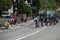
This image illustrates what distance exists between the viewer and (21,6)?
4956 cm

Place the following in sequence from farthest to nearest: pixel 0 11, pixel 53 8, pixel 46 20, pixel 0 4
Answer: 1. pixel 53 8
2. pixel 0 11
3. pixel 0 4
4. pixel 46 20

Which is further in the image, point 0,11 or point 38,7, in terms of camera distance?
point 38,7

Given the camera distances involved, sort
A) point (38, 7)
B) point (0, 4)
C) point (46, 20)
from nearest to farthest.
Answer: point (46, 20), point (0, 4), point (38, 7)

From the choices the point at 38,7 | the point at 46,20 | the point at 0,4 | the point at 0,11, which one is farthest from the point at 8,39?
the point at 38,7

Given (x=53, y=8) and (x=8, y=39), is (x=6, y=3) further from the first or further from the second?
(x=53, y=8)

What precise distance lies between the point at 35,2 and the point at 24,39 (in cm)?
4790

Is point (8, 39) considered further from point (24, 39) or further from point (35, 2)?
point (35, 2)

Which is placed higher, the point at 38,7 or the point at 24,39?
the point at 24,39

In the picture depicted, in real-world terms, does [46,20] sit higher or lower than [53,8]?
higher

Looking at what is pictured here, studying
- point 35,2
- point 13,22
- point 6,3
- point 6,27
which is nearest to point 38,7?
point 35,2

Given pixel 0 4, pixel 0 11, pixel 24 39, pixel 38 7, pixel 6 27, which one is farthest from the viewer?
pixel 38 7

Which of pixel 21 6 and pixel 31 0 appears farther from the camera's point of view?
pixel 31 0

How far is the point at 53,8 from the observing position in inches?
3009

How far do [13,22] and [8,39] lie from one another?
1534 cm
